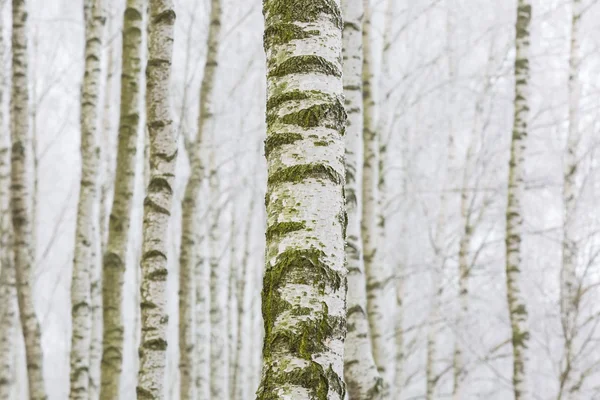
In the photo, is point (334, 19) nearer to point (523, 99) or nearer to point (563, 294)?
point (523, 99)

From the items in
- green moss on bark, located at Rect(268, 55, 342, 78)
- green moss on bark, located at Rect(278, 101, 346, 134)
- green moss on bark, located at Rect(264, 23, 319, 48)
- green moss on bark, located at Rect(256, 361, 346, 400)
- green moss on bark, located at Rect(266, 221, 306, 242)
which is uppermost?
green moss on bark, located at Rect(264, 23, 319, 48)

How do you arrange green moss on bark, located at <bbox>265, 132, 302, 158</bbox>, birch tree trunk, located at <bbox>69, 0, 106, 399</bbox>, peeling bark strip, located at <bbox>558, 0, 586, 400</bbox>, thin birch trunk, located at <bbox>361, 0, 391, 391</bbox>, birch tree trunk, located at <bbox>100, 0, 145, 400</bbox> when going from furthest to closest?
peeling bark strip, located at <bbox>558, 0, 586, 400</bbox>
thin birch trunk, located at <bbox>361, 0, 391, 391</bbox>
birch tree trunk, located at <bbox>69, 0, 106, 399</bbox>
birch tree trunk, located at <bbox>100, 0, 145, 400</bbox>
green moss on bark, located at <bbox>265, 132, 302, 158</bbox>

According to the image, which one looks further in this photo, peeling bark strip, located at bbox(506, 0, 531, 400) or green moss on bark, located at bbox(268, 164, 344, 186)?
peeling bark strip, located at bbox(506, 0, 531, 400)

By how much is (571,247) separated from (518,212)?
1025 mm

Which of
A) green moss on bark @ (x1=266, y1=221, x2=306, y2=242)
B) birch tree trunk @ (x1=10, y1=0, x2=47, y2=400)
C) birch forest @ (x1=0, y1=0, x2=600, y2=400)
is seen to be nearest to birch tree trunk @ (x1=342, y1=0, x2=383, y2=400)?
birch forest @ (x1=0, y1=0, x2=600, y2=400)

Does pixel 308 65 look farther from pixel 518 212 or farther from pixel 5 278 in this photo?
pixel 5 278

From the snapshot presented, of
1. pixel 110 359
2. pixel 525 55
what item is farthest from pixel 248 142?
pixel 110 359

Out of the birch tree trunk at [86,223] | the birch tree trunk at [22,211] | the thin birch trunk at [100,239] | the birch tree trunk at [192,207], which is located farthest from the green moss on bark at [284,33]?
the thin birch trunk at [100,239]

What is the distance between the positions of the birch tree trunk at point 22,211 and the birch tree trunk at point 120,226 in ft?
3.37

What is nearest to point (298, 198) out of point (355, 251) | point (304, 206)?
point (304, 206)

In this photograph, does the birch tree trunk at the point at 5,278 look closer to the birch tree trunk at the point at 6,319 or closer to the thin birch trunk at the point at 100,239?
the birch tree trunk at the point at 6,319

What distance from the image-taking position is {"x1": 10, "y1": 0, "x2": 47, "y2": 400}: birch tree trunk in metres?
5.22

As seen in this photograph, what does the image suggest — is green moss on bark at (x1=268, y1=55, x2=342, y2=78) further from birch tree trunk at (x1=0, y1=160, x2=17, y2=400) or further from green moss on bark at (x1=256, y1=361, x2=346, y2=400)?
birch tree trunk at (x1=0, y1=160, x2=17, y2=400)

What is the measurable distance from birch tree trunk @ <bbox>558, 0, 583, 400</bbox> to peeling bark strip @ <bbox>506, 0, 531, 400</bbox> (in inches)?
21.8
